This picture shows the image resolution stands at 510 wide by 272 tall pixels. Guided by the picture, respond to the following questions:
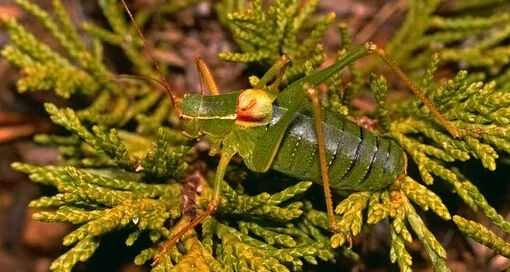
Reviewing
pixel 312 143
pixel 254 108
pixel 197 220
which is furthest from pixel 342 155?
pixel 197 220

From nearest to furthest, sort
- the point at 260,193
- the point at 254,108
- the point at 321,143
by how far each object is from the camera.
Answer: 1. the point at 321,143
2. the point at 254,108
3. the point at 260,193

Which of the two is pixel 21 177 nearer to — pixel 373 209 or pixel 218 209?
pixel 218 209

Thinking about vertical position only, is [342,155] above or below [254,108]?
below

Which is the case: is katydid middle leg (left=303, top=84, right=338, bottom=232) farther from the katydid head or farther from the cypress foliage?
the katydid head

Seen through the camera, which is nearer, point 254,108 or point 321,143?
point 321,143

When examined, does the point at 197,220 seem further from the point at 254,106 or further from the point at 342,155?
the point at 342,155

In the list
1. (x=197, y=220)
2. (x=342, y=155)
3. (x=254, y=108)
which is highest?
(x=254, y=108)

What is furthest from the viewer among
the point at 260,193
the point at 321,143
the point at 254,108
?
the point at 260,193

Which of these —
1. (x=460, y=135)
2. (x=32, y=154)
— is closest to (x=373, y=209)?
(x=460, y=135)
